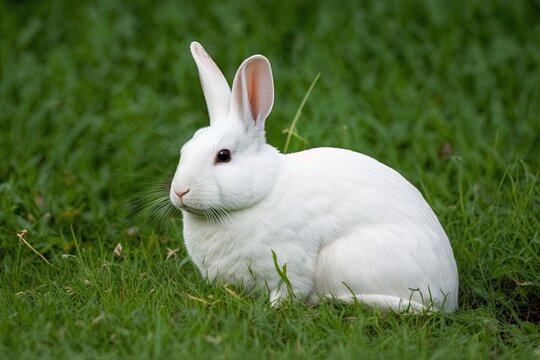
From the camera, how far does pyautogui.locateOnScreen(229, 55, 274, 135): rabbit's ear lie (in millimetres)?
3957

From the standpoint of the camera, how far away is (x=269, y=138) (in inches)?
230

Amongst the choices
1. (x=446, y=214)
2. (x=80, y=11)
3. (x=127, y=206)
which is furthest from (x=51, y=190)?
(x=80, y=11)

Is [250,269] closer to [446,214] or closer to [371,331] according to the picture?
[371,331]

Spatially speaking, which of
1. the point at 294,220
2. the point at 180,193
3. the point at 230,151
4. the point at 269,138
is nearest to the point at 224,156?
the point at 230,151

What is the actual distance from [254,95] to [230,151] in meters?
0.30

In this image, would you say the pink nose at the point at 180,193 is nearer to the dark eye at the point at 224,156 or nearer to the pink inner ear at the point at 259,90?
the dark eye at the point at 224,156

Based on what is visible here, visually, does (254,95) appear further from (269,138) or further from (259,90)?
(269,138)

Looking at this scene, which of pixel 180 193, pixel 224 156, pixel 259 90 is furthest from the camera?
pixel 259 90

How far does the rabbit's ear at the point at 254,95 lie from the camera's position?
3957mm

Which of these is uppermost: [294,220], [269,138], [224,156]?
[224,156]

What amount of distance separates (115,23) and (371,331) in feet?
14.5

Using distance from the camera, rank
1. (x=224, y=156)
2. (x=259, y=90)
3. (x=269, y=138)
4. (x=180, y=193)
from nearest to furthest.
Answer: (x=180, y=193)
(x=224, y=156)
(x=259, y=90)
(x=269, y=138)

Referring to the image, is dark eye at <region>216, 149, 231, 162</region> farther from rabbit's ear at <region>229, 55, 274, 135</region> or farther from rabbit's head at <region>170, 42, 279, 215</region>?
rabbit's ear at <region>229, 55, 274, 135</region>

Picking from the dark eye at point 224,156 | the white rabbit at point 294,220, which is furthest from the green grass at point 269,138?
the dark eye at point 224,156
